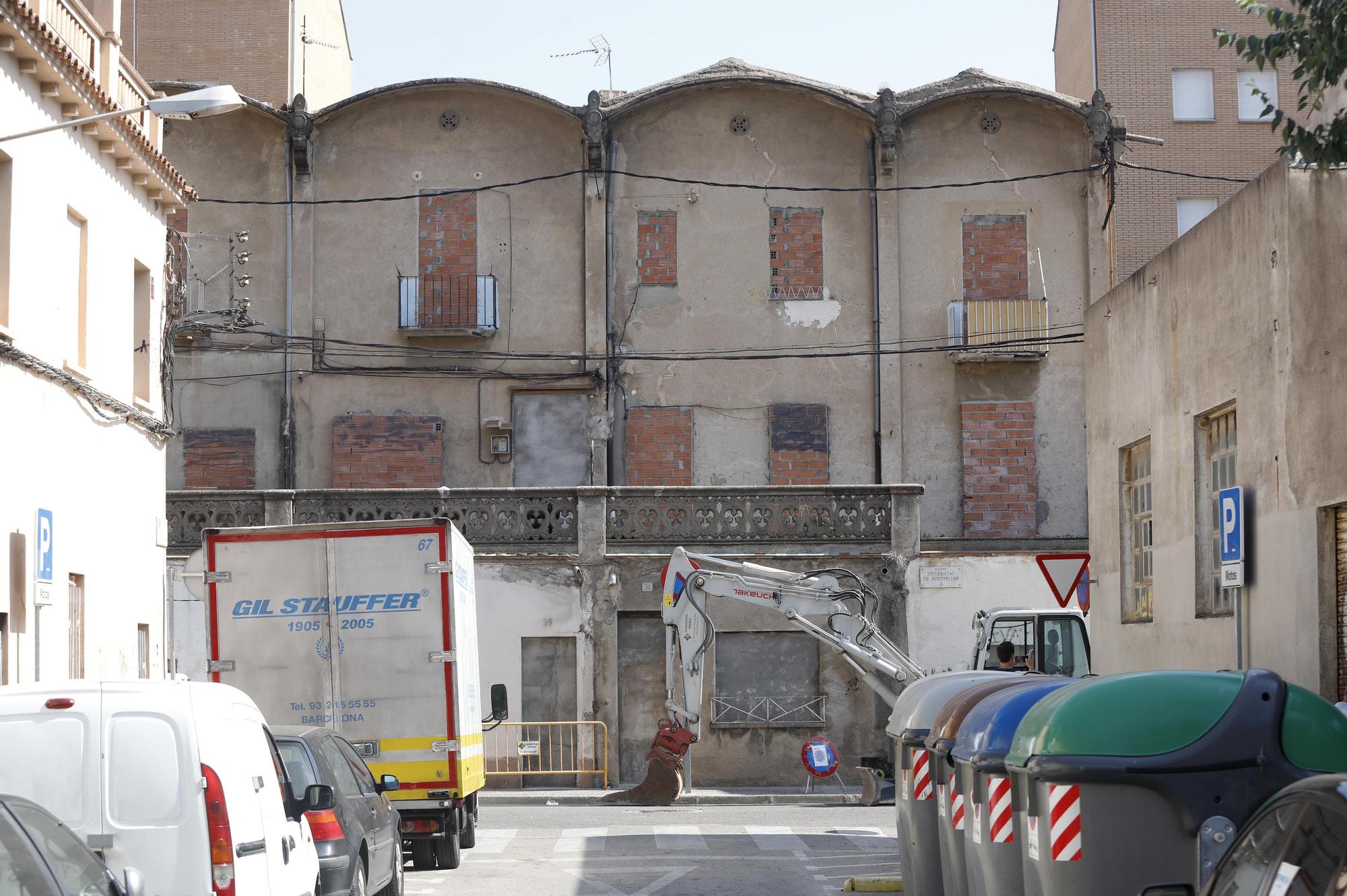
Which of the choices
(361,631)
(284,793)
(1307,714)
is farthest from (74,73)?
(1307,714)

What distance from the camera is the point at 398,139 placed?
34.4 meters

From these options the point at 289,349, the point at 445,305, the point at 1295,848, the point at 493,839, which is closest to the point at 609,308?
the point at 445,305

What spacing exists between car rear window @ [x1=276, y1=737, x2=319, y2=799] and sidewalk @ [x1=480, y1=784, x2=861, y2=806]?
1407cm

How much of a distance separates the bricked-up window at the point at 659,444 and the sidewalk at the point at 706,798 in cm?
739

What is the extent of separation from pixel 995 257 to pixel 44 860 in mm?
29255

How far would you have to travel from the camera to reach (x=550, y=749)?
28.5 m

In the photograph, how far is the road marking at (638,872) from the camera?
15078 millimetres

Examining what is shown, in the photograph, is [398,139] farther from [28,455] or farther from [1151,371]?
[1151,371]

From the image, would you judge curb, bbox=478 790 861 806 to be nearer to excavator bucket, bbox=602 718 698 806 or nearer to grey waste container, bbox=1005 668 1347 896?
excavator bucket, bbox=602 718 698 806

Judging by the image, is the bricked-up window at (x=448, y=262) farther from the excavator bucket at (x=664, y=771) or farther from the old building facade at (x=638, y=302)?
the excavator bucket at (x=664, y=771)

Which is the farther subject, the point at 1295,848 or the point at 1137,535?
the point at 1137,535

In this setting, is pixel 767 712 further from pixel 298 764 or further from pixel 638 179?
pixel 298 764

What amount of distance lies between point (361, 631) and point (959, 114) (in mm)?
21883

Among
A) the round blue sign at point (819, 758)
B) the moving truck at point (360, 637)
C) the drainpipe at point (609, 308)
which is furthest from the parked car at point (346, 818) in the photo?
the drainpipe at point (609, 308)
